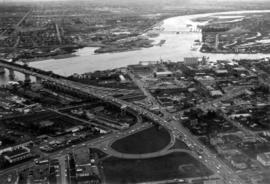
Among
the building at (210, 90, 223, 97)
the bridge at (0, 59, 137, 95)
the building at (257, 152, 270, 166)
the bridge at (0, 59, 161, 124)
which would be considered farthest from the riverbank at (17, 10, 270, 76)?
the building at (257, 152, 270, 166)

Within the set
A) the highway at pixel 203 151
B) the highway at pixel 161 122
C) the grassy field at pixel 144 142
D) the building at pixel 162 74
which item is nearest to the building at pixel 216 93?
the highway at pixel 161 122

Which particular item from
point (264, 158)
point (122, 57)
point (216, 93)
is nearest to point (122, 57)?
point (122, 57)

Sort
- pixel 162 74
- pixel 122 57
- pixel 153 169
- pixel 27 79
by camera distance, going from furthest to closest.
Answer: pixel 122 57
pixel 162 74
pixel 27 79
pixel 153 169

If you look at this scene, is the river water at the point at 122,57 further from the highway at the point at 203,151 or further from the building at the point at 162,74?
the highway at the point at 203,151

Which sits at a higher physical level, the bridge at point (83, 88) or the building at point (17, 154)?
the bridge at point (83, 88)

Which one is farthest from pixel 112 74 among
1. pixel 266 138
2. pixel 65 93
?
pixel 266 138

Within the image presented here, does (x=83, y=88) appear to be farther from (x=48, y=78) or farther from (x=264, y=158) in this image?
(x=264, y=158)
